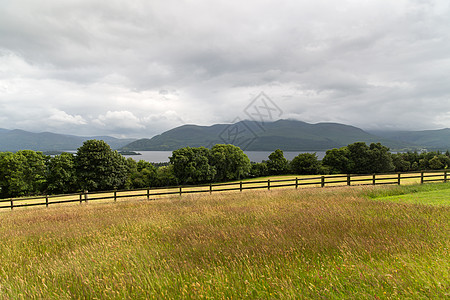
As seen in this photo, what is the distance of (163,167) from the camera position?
196 ft

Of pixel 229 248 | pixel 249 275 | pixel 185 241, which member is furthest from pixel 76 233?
pixel 249 275

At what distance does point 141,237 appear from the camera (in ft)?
17.9

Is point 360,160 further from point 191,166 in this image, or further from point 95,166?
point 95,166

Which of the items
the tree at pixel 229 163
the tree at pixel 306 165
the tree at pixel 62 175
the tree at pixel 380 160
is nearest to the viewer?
the tree at pixel 62 175

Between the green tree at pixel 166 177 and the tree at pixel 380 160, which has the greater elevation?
the tree at pixel 380 160

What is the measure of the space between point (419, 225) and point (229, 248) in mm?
4333

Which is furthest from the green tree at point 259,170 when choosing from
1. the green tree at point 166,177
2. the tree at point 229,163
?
the green tree at point 166,177

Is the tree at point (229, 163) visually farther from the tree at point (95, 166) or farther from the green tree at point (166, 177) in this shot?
the tree at point (95, 166)

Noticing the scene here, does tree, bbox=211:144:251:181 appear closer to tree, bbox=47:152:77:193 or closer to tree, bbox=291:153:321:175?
tree, bbox=291:153:321:175

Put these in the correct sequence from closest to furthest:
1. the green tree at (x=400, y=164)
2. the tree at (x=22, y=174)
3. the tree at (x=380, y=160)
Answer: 1. the tree at (x=22, y=174)
2. the tree at (x=380, y=160)
3. the green tree at (x=400, y=164)

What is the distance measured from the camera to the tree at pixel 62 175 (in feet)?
144

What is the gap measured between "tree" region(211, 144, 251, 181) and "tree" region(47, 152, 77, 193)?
30941mm

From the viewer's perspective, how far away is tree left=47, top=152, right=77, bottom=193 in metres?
43.9

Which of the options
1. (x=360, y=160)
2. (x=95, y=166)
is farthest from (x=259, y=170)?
(x=95, y=166)
